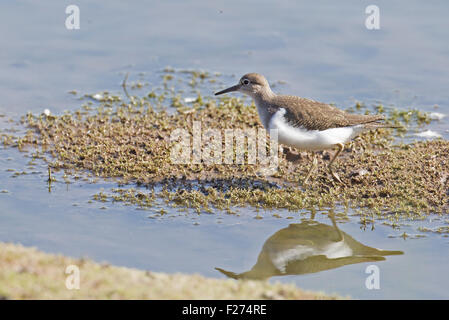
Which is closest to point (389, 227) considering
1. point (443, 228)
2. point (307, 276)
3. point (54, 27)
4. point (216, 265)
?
point (443, 228)

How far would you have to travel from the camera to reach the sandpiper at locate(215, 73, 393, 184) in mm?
9789

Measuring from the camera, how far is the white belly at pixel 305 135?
32.0ft

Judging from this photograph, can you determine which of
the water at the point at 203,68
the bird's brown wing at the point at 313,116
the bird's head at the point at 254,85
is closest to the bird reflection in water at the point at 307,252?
the water at the point at 203,68

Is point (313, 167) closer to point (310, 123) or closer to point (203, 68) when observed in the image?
point (310, 123)

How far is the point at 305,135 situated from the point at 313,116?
12.9 inches

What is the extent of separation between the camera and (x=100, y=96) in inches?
502

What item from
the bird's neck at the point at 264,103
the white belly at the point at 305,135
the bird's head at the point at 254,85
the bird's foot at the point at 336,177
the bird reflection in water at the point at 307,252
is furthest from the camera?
the bird's head at the point at 254,85

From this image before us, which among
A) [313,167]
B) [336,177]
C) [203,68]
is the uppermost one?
[203,68]

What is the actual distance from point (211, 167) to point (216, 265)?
2653 millimetres

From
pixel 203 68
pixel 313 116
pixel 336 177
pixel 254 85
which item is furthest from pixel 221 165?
pixel 203 68

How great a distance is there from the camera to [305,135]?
9766 mm

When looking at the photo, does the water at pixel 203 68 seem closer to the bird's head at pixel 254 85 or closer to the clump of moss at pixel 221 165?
the clump of moss at pixel 221 165

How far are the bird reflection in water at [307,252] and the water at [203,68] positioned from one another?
4.5 inches

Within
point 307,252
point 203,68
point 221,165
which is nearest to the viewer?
point 307,252
